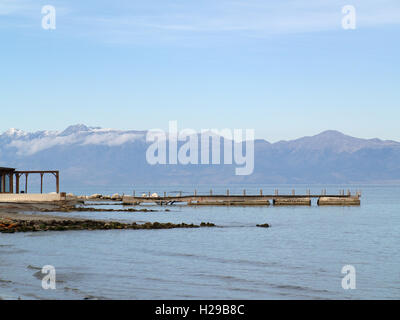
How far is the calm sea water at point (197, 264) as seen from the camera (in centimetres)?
2494

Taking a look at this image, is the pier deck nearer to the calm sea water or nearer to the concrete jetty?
the concrete jetty

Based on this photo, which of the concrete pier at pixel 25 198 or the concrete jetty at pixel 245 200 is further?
the concrete jetty at pixel 245 200

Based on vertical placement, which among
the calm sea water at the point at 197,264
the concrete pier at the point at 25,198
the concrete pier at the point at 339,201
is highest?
the concrete pier at the point at 25,198

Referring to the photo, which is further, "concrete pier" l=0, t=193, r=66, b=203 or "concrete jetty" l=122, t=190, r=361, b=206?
"concrete jetty" l=122, t=190, r=361, b=206

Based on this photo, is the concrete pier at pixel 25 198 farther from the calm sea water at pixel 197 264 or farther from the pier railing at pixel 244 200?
the calm sea water at pixel 197 264

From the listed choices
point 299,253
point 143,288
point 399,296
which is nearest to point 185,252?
point 299,253

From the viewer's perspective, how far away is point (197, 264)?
1323 inches

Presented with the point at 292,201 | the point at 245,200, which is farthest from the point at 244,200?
the point at 292,201

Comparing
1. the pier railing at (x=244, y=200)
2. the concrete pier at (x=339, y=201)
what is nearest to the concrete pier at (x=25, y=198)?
the pier railing at (x=244, y=200)

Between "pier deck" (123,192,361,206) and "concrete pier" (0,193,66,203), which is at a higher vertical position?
"concrete pier" (0,193,66,203)

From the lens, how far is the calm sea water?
2494 cm

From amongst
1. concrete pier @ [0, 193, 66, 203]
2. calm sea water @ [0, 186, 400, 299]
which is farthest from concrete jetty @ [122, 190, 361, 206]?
calm sea water @ [0, 186, 400, 299]
